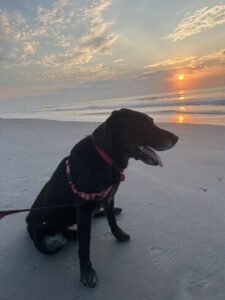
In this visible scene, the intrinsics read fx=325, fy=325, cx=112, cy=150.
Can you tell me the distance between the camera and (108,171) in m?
2.79

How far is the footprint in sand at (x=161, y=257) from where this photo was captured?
2.84m

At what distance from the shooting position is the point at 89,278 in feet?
8.77

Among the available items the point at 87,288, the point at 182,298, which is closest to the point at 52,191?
the point at 87,288

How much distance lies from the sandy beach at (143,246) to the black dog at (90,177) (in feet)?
0.64

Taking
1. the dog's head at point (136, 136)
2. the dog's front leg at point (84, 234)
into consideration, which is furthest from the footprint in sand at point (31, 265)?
the dog's head at point (136, 136)

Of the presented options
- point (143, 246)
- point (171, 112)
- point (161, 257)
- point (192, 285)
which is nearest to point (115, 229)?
point (143, 246)

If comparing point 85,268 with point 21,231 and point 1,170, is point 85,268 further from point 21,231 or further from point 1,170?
point 1,170

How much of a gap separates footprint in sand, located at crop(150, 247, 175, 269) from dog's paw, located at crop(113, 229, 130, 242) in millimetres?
332

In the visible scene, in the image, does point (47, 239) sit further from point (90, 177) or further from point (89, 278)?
point (90, 177)

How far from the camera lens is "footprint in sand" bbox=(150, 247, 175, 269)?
112 inches

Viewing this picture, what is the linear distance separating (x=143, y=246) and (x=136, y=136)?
43.1 inches

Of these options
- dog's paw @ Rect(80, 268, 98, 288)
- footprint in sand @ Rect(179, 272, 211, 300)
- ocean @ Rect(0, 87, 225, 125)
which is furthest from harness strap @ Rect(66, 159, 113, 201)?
ocean @ Rect(0, 87, 225, 125)

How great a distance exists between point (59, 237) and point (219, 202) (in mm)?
2026

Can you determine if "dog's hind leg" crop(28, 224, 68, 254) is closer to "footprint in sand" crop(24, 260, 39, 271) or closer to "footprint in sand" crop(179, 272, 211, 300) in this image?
"footprint in sand" crop(24, 260, 39, 271)
